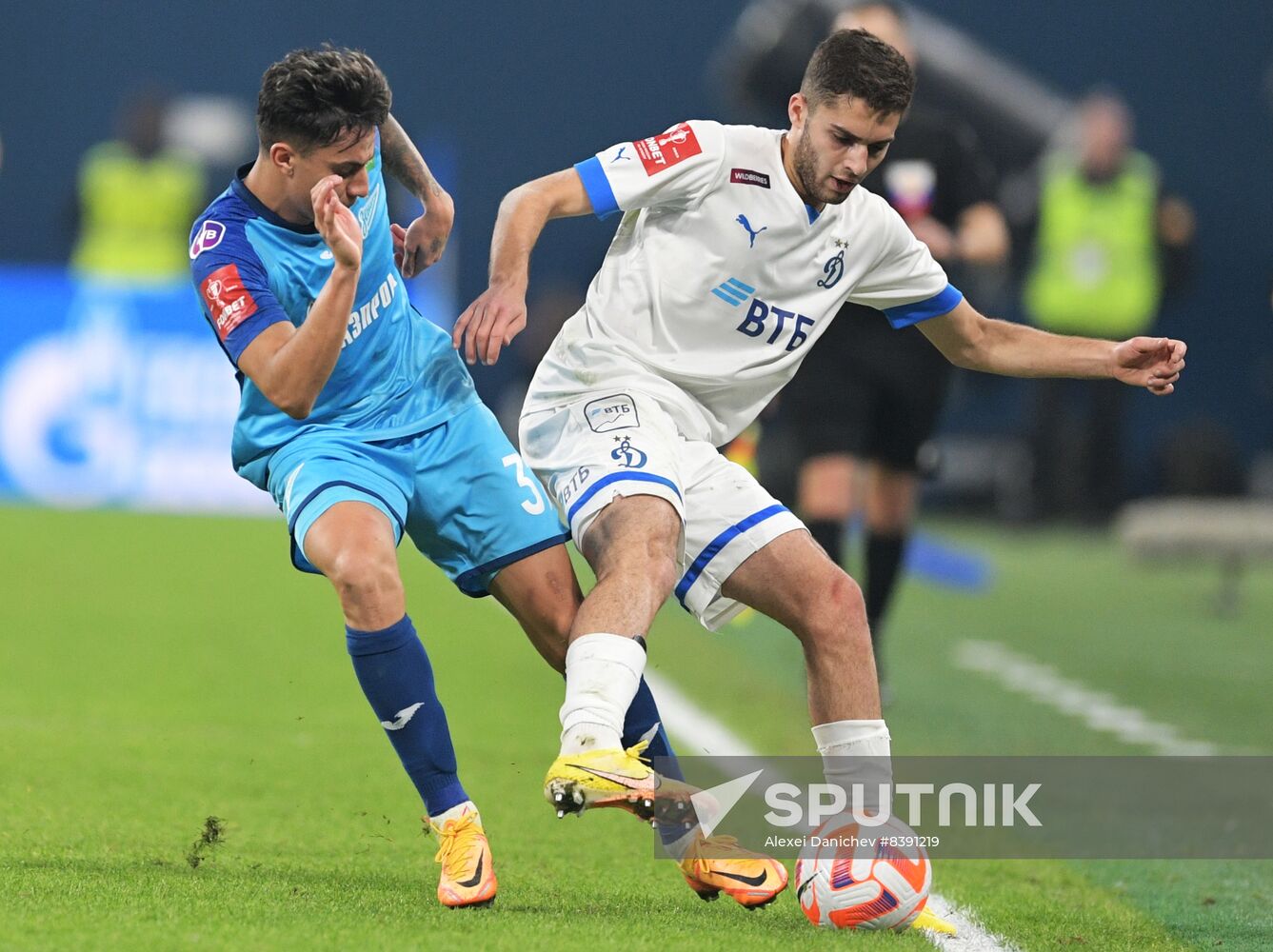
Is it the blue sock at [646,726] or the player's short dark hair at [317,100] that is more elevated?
the player's short dark hair at [317,100]

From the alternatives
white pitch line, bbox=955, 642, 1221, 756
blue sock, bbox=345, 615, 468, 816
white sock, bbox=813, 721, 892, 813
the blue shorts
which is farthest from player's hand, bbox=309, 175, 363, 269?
white pitch line, bbox=955, 642, 1221, 756

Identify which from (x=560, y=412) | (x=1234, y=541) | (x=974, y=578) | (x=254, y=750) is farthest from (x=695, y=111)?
(x=560, y=412)

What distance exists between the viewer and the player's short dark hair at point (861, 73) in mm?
4668

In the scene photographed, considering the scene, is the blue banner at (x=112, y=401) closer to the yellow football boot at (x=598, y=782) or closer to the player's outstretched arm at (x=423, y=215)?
the player's outstretched arm at (x=423, y=215)

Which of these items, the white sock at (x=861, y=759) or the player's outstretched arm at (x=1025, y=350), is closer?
the white sock at (x=861, y=759)

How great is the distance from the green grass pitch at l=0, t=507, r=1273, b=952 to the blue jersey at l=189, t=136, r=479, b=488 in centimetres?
Result: 108

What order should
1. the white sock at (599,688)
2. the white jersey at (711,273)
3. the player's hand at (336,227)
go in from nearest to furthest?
the white sock at (599,688) → the player's hand at (336,227) → the white jersey at (711,273)

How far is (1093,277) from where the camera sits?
1602 cm

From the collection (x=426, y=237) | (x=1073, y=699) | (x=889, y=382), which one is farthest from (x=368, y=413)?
(x=1073, y=699)

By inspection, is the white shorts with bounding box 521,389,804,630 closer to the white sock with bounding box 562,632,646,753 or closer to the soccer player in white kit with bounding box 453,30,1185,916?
the soccer player in white kit with bounding box 453,30,1185,916

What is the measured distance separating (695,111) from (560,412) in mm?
13718

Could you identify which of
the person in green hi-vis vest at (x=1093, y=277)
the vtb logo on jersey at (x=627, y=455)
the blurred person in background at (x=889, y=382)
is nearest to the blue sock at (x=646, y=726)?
the vtb logo on jersey at (x=627, y=455)

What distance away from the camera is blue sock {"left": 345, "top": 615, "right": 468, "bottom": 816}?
458cm

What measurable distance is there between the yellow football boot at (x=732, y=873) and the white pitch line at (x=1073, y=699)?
297cm
